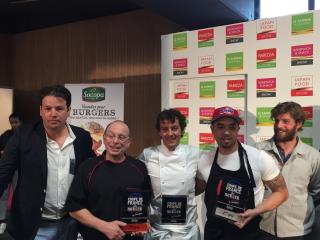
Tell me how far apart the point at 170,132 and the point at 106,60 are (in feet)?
14.5

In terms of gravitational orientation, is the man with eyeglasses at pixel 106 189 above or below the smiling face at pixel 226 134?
below

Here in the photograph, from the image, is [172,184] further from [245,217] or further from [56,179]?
[56,179]

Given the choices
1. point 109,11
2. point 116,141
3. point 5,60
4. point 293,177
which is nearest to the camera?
point 116,141

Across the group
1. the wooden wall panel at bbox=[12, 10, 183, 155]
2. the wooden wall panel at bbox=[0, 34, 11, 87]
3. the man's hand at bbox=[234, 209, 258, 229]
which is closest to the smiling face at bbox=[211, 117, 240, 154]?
the man's hand at bbox=[234, 209, 258, 229]

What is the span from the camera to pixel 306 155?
8.34ft

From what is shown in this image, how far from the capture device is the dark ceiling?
150 inches

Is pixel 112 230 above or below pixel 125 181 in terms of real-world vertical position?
below

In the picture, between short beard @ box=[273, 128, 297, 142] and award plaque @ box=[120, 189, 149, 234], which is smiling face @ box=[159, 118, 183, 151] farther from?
short beard @ box=[273, 128, 297, 142]

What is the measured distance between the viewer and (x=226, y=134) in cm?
212

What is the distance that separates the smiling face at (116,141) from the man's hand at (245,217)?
2.29ft

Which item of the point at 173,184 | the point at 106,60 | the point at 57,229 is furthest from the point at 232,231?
the point at 106,60

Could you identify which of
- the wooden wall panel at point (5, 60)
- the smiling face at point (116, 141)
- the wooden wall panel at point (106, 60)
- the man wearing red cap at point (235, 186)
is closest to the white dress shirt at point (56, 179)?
the smiling face at point (116, 141)

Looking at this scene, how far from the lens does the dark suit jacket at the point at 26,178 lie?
6.86ft

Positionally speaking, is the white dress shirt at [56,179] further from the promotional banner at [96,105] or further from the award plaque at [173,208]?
the promotional banner at [96,105]
